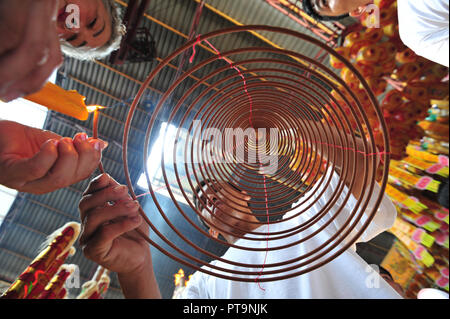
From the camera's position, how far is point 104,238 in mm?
946

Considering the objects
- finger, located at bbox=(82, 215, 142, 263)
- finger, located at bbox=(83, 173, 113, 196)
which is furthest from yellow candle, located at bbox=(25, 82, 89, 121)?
finger, located at bbox=(82, 215, 142, 263)

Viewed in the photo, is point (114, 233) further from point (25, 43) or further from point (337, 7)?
point (337, 7)

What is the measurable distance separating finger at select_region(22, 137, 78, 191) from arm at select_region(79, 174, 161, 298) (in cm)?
17

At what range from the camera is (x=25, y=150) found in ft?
3.25

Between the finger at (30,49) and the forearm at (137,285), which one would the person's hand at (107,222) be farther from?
the finger at (30,49)

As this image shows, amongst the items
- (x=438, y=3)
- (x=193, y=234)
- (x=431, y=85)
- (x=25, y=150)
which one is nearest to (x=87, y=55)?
(x=25, y=150)

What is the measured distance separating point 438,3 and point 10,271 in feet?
53.2

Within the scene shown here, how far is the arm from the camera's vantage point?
97 cm

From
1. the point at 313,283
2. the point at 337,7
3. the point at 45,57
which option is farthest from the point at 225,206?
the point at 45,57

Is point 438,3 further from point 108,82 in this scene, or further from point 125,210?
point 108,82

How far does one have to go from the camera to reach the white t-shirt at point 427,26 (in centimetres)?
177

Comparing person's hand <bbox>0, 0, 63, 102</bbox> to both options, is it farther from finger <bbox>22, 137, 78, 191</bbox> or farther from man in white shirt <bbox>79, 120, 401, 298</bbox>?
man in white shirt <bbox>79, 120, 401, 298</bbox>

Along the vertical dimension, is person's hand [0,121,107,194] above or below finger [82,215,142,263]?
above

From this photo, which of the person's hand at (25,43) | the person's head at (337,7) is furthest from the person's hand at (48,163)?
the person's head at (337,7)
